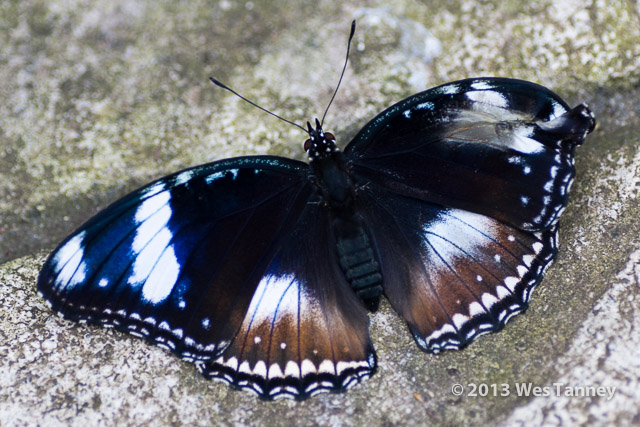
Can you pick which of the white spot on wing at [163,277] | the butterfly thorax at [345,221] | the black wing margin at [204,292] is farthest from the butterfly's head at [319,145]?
the white spot on wing at [163,277]

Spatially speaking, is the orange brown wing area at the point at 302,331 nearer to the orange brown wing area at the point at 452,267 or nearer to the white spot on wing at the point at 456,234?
the orange brown wing area at the point at 452,267

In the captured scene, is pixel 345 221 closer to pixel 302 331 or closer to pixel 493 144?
pixel 302 331

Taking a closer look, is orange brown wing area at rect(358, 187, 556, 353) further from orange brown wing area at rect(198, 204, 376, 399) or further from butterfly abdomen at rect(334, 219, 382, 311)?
orange brown wing area at rect(198, 204, 376, 399)

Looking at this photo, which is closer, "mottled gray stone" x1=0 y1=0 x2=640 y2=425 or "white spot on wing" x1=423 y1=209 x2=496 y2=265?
"mottled gray stone" x1=0 y1=0 x2=640 y2=425

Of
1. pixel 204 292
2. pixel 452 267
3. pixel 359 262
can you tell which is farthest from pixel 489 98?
pixel 204 292

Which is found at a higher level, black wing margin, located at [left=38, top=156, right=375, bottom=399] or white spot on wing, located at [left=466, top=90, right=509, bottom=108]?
white spot on wing, located at [left=466, top=90, right=509, bottom=108]

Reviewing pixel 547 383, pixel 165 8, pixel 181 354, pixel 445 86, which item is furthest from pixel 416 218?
pixel 165 8

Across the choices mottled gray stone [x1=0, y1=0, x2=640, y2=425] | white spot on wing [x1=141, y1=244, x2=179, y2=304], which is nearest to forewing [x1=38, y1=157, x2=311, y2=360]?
white spot on wing [x1=141, y1=244, x2=179, y2=304]
